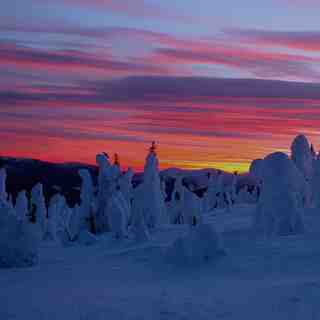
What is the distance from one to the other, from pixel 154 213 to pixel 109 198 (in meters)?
11.5

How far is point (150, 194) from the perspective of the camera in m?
65.4

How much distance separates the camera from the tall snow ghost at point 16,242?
93.0 ft

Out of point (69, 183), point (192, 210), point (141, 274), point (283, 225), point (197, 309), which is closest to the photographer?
point (197, 309)

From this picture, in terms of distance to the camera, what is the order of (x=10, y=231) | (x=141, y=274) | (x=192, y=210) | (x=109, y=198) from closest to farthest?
(x=141, y=274)
(x=10, y=231)
(x=109, y=198)
(x=192, y=210)

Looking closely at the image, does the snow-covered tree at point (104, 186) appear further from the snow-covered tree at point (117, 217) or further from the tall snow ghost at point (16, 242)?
the tall snow ghost at point (16, 242)

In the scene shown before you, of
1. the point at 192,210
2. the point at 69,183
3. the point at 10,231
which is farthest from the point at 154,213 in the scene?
the point at 69,183

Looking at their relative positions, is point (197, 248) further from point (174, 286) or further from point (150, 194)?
point (150, 194)

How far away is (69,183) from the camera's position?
160 metres

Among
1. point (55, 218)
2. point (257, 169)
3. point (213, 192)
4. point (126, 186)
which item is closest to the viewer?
point (257, 169)

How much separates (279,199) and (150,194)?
2847cm

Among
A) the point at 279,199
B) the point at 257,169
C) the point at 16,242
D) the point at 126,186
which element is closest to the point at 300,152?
the point at 126,186

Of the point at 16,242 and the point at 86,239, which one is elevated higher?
the point at 16,242

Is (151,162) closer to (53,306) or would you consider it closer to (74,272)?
(74,272)

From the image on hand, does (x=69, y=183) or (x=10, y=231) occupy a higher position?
Result: (x=10, y=231)
